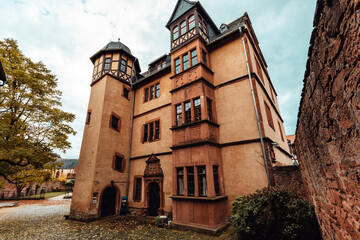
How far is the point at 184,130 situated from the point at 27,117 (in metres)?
11.2

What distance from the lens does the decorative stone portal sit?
12.2 metres

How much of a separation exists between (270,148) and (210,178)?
370 cm

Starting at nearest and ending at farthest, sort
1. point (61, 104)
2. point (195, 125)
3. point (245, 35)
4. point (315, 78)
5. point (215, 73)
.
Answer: point (315, 78)
point (195, 125)
point (245, 35)
point (215, 73)
point (61, 104)

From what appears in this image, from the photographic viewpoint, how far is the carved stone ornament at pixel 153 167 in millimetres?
12702

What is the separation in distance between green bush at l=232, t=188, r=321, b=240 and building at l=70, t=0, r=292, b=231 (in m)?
2.07

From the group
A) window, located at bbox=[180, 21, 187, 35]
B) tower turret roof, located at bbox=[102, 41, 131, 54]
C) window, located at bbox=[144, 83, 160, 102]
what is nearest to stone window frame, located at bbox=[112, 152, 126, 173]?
window, located at bbox=[144, 83, 160, 102]

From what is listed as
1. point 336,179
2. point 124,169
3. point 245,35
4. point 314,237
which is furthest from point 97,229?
point 245,35

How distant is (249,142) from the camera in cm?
929

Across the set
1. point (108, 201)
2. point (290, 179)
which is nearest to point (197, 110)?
point (290, 179)

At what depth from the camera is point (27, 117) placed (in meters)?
11.6

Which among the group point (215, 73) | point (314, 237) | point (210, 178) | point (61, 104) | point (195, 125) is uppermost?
point (215, 73)

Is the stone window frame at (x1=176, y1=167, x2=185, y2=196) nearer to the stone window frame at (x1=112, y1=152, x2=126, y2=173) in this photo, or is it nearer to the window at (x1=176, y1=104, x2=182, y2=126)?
the window at (x1=176, y1=104, x2=182, y2=126)

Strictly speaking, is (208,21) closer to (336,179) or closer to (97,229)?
(336,179)

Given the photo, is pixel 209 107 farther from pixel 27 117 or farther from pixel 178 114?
pixel 27 117
